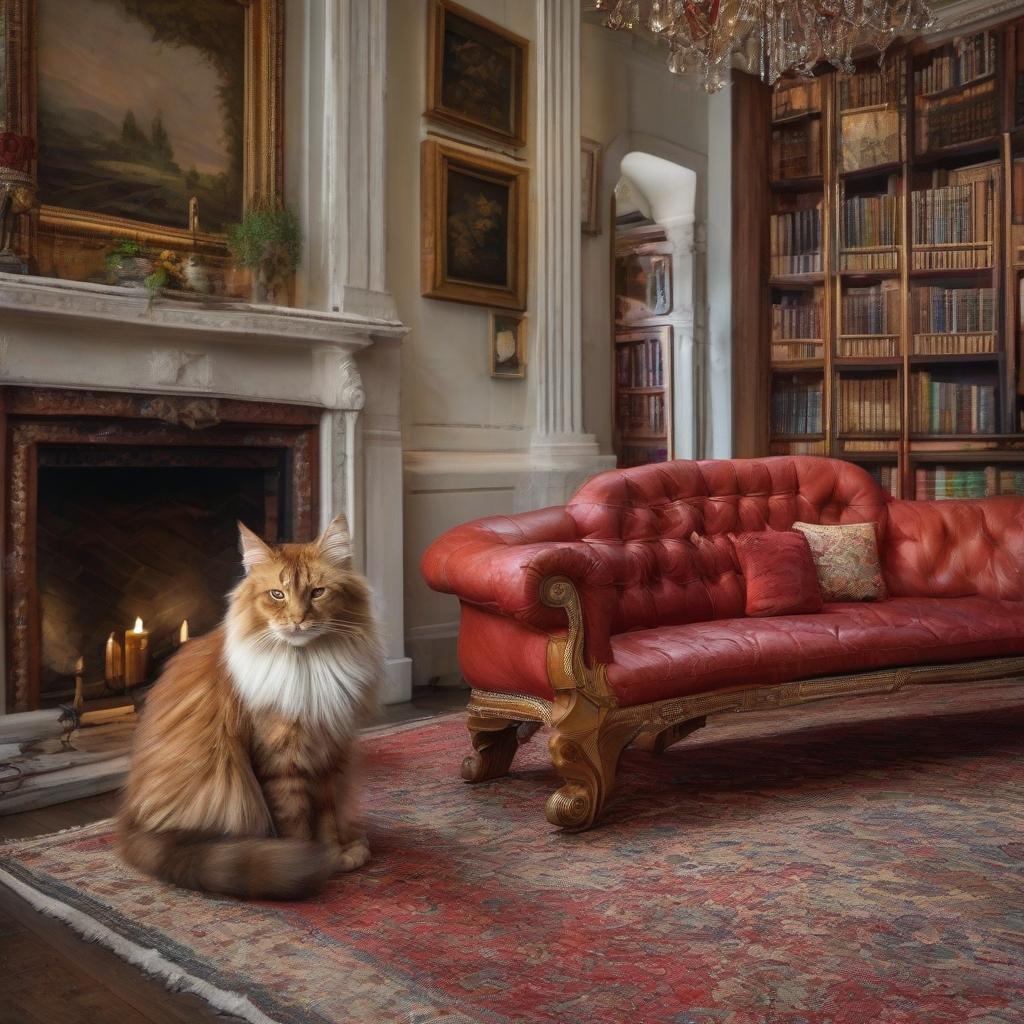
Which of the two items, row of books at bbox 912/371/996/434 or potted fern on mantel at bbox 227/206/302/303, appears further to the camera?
row of books at bbox 912/371/996/434

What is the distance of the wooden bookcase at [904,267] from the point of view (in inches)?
226

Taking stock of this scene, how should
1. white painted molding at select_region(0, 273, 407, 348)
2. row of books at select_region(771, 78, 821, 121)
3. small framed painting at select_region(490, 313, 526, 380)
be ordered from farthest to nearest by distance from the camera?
row of books at select_region(771, 78, 821, 121) → small framed painting at select_region(490, 313, 526, 380) → white painted molding at select_region(0, 273, 407, 348)

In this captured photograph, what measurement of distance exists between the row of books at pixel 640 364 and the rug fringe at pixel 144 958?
5.03 m

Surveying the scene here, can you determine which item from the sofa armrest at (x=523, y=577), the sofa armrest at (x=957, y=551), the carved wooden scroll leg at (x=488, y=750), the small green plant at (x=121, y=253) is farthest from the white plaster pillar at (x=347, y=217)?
the sofa armrest at (x=957, y=551)

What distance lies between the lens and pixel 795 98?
20.9 ft

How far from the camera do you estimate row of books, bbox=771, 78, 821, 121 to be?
6.30 m

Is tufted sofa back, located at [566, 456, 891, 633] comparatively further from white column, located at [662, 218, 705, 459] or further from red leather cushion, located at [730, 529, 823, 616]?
white column, located at [662, 218, 705, 459]

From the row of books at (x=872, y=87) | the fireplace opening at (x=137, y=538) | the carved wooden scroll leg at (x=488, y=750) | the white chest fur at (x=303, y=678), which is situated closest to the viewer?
the white chest fur at (x=303, y=678)

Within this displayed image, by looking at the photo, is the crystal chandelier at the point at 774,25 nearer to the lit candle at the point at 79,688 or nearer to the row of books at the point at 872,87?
the row of books at the point at 872,87

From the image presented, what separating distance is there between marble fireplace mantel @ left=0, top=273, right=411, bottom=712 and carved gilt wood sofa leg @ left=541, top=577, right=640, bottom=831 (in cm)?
182

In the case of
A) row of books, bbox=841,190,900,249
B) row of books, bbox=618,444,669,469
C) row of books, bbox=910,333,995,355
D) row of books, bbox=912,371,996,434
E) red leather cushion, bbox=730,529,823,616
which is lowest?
red leather cushion, bbox=730,529,823,616

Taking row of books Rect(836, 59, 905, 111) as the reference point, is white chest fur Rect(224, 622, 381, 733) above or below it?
below

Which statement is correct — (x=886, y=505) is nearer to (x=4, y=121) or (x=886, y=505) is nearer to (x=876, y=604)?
(x=876, y=604)

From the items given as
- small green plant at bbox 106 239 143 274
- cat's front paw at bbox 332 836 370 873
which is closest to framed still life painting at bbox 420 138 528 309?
small green plant at bbox 106 239 143 274
